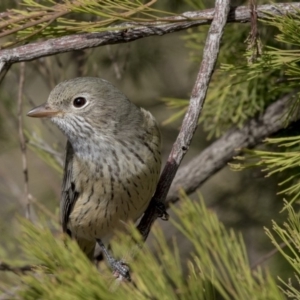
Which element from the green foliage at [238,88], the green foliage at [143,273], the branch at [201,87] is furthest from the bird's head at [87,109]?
the green foliage at [143,273]

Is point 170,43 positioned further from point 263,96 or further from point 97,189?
point 97,189

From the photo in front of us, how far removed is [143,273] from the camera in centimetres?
162

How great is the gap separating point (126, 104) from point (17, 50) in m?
0.90

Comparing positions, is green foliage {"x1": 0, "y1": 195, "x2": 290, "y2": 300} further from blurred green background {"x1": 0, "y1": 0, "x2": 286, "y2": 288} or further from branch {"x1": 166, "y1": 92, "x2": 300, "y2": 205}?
blurred green background {"x1": 0, "y1": 0, "x2": 286, "y2": 288}

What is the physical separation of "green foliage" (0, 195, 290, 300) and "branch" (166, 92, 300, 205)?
74.5 inches

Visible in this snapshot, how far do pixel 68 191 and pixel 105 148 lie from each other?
0.42 metres

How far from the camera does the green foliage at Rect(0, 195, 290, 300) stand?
5.17ft

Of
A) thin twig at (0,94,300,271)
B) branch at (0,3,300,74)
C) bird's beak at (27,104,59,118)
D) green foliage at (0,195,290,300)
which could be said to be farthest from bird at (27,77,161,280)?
green foliage at (0,195,290,300)

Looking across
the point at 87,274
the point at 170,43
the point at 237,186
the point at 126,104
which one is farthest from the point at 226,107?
the point at 87,274

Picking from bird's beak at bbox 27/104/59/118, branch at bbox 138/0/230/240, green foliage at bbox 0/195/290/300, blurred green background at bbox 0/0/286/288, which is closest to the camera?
green foliage at bbox 0/195/290/300

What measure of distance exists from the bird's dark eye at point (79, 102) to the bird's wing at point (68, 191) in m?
0.27

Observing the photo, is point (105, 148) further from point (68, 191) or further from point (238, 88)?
point (238, 88)

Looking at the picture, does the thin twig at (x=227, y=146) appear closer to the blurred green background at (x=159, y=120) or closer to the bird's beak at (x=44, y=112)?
the blurred green background at (x=159, y=120)

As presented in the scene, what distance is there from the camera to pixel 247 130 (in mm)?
3715
